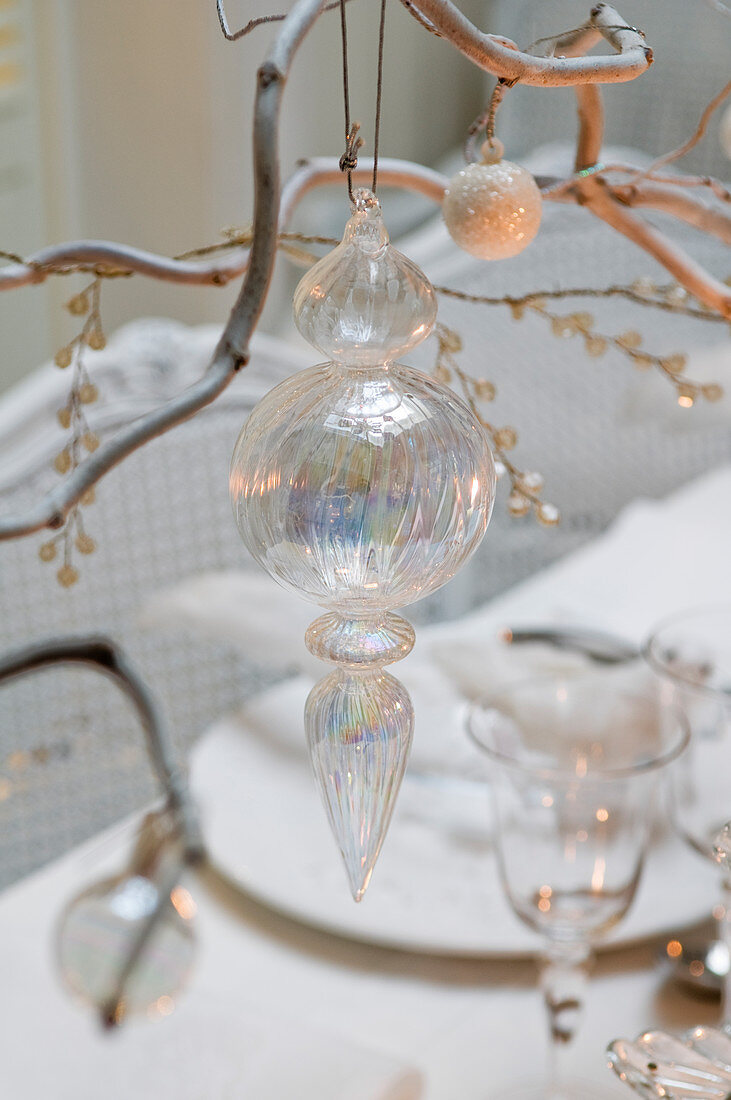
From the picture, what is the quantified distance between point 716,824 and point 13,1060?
1.11ft

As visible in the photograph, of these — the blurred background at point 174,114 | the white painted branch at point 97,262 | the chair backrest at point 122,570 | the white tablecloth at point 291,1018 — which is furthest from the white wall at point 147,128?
the white painted branch at point 97,262

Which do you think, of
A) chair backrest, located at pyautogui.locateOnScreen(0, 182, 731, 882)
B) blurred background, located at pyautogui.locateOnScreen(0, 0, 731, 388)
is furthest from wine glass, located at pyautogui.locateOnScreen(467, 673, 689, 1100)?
blurred background, located at pyautogui.locateOnScreen(0, 0, 731, 388)

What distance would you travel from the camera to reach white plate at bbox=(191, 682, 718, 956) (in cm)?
61

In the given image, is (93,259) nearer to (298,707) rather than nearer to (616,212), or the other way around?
(616,212)

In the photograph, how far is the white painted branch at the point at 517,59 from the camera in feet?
0.63

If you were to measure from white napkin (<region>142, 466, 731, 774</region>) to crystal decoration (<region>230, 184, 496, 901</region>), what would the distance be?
0.54 m

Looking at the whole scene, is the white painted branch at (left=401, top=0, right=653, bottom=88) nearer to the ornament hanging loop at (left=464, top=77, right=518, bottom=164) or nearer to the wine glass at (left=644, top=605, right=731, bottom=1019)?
the ornament hanging loop at (left=464, top=77, right=518, bottom=164)

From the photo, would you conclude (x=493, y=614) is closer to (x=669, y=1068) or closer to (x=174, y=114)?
(x=669, y=1068)

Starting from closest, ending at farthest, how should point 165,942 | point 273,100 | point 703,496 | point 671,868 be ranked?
point 273,100 → point 165,942 → point 671,868 → point 703,496

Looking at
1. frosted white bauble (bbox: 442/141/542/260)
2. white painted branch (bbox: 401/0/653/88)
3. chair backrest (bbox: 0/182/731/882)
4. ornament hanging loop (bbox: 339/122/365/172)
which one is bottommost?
chair backrest (bbox: 0/182/731/882)

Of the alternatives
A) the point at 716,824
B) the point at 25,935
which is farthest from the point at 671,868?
the point at 25,935

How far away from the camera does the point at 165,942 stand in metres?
0.55

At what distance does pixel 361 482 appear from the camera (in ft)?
0.58

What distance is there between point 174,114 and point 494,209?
6.86 feet
